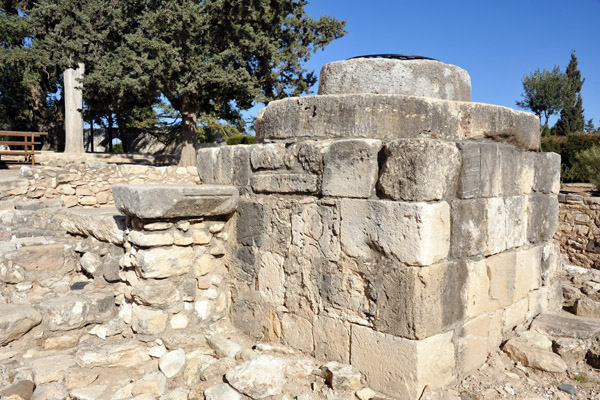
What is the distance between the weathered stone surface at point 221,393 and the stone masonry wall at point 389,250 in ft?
1.89

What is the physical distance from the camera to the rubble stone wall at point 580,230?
24.4 feet

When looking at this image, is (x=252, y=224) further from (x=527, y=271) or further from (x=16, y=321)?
(x=527, y=271)

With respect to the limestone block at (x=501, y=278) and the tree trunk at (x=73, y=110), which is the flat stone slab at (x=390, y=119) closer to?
the limestone block at (x=501, y=278)

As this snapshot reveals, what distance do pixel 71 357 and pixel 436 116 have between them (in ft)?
8.85

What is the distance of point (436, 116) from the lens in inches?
105

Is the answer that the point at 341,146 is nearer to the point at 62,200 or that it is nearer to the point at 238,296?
the point at 238,296

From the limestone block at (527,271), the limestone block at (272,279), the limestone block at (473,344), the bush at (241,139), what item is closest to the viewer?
the limestone block at (473,344)

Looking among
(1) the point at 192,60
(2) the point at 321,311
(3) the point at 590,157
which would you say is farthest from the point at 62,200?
(3) the point at 590,157

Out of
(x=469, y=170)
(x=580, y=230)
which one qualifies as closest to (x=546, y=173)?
(x=469, y=170)

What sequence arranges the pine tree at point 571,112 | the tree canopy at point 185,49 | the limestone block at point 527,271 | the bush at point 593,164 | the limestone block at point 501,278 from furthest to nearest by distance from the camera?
the pine tree at point 571,112
the tree canopy at point 185,49
the bush at point 593,164
the limestone block at point 527,271
the limestone block at point 501,278

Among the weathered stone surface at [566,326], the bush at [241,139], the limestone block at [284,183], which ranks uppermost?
the bush at [241,139]

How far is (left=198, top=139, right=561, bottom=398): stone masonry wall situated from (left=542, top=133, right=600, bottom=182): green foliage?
10506 millimetres

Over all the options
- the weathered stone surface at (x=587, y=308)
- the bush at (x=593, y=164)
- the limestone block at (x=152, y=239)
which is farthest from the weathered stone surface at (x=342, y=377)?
the bush at (x=593, y=164)

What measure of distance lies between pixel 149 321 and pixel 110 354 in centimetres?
30
